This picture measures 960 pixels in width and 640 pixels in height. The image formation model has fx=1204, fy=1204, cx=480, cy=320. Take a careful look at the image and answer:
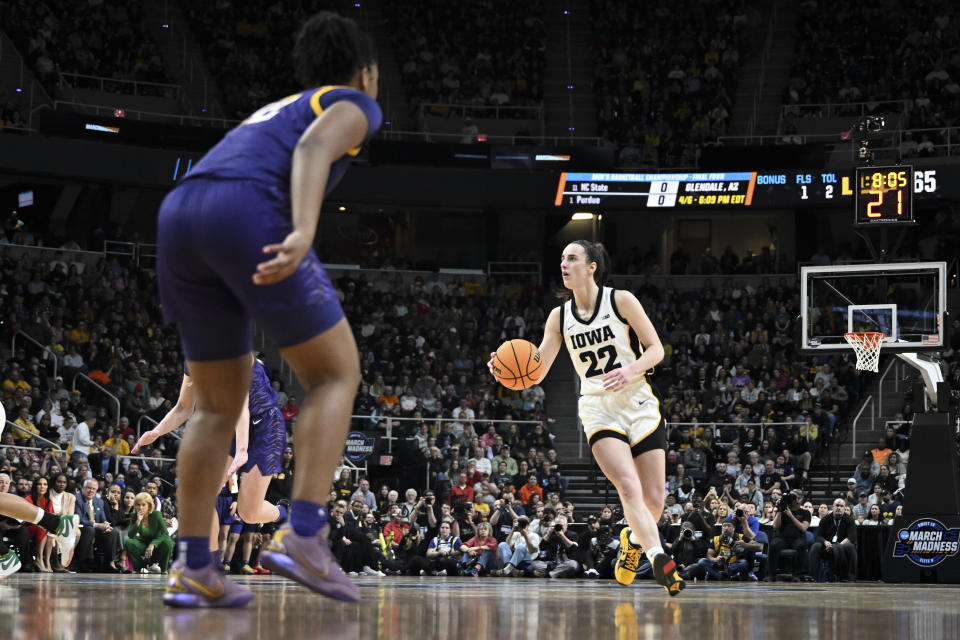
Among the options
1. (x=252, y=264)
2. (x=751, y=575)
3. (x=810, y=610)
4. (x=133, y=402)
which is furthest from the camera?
(x=133, y=402)

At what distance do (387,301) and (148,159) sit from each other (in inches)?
246

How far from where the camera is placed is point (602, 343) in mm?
7633

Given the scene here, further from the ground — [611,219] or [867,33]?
[867,33]

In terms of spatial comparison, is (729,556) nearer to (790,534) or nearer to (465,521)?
(790,534)

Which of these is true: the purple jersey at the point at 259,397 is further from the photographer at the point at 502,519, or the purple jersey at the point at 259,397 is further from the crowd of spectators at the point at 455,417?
the photographer at the point at 502,519

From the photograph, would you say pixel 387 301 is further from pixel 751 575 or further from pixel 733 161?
pixel 751 575

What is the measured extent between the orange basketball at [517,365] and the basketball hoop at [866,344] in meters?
9.96

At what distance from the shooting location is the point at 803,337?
17.1 meters

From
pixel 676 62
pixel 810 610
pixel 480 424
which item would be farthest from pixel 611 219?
pixel 810 610

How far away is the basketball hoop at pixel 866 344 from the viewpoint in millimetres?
16656

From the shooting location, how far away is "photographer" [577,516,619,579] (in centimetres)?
1694

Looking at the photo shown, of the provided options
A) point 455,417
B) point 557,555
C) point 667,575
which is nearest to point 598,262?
point 667,575

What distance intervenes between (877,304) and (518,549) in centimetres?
617

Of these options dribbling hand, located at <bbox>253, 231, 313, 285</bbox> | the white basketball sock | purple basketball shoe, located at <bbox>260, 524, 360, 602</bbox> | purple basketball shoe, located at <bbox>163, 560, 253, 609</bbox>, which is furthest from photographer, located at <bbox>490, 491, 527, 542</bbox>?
dribbling hand, located at <bbox>253, 231, 313, 285</bbox>
